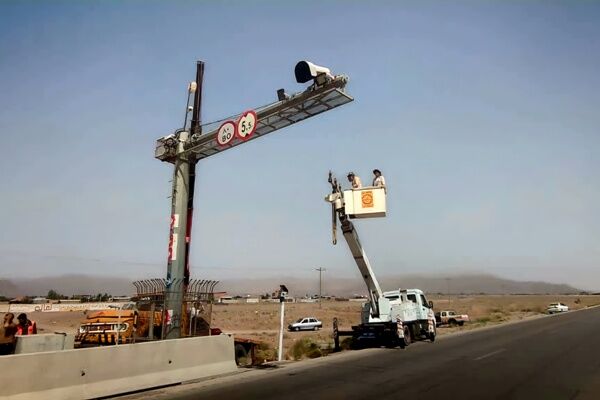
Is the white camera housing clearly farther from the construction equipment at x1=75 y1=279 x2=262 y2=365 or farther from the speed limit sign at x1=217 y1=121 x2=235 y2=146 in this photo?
the construction equipment at x1=75 y1=279 x2=262 y2=365

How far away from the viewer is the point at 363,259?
64.1 ft

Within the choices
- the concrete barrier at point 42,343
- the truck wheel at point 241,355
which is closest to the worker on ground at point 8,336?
the concrete barrier at point 42,343

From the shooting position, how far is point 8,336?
12.0m

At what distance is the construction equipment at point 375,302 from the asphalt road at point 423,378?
2327 mm

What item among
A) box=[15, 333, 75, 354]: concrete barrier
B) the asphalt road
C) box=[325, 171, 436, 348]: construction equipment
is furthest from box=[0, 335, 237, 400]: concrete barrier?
box=[325, 171, 436, 348]: construction equipment

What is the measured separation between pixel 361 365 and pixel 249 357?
4.64 meters

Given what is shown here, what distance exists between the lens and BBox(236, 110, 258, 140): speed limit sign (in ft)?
49.5

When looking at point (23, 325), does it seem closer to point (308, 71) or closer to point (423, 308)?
point (308, 71)

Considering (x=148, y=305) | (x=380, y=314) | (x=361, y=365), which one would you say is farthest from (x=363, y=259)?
(x=148, y=305)

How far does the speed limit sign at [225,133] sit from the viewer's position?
52.0 feet

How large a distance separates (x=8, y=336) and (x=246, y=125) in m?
9.29

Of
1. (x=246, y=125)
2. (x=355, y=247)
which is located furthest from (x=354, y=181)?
(x=246, y=125)

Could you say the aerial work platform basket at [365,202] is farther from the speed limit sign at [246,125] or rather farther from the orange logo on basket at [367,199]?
the speed limit sign at [246,125]

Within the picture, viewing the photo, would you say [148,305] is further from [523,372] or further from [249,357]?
[523,372]
